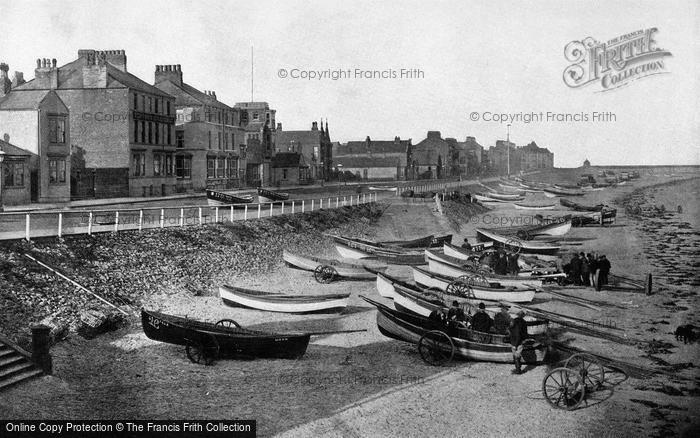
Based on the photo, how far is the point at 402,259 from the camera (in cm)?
2892

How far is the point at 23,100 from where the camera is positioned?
32844 mm

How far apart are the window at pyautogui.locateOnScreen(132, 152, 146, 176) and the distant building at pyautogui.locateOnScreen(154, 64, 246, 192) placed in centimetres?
492

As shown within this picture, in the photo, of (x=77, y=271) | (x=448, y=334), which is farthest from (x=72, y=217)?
(x=448, y=334)

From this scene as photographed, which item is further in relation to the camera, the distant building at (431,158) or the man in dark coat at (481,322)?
the distant building at (431,158)

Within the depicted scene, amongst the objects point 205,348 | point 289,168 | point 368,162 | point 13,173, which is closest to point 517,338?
point 205,348

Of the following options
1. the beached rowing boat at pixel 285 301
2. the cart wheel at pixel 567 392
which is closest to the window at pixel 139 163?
the beached rowing boat at pixel 285 301

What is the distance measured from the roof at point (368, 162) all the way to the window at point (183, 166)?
48.7 meters

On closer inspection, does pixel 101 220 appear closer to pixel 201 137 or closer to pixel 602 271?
pixel 602 271

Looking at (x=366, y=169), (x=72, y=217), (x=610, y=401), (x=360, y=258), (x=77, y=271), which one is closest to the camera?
(x=610, y=401)

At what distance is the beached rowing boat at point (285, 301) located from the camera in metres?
20.1

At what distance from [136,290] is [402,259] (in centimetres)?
1290

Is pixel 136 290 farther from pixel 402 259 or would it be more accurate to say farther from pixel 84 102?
pixel 84 102

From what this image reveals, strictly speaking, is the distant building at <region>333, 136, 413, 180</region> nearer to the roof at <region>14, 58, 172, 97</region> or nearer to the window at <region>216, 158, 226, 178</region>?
the window at <region>216, 158, 226, 178</region>

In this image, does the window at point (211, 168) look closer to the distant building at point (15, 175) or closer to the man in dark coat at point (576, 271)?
the distant building at point (15, 175)
